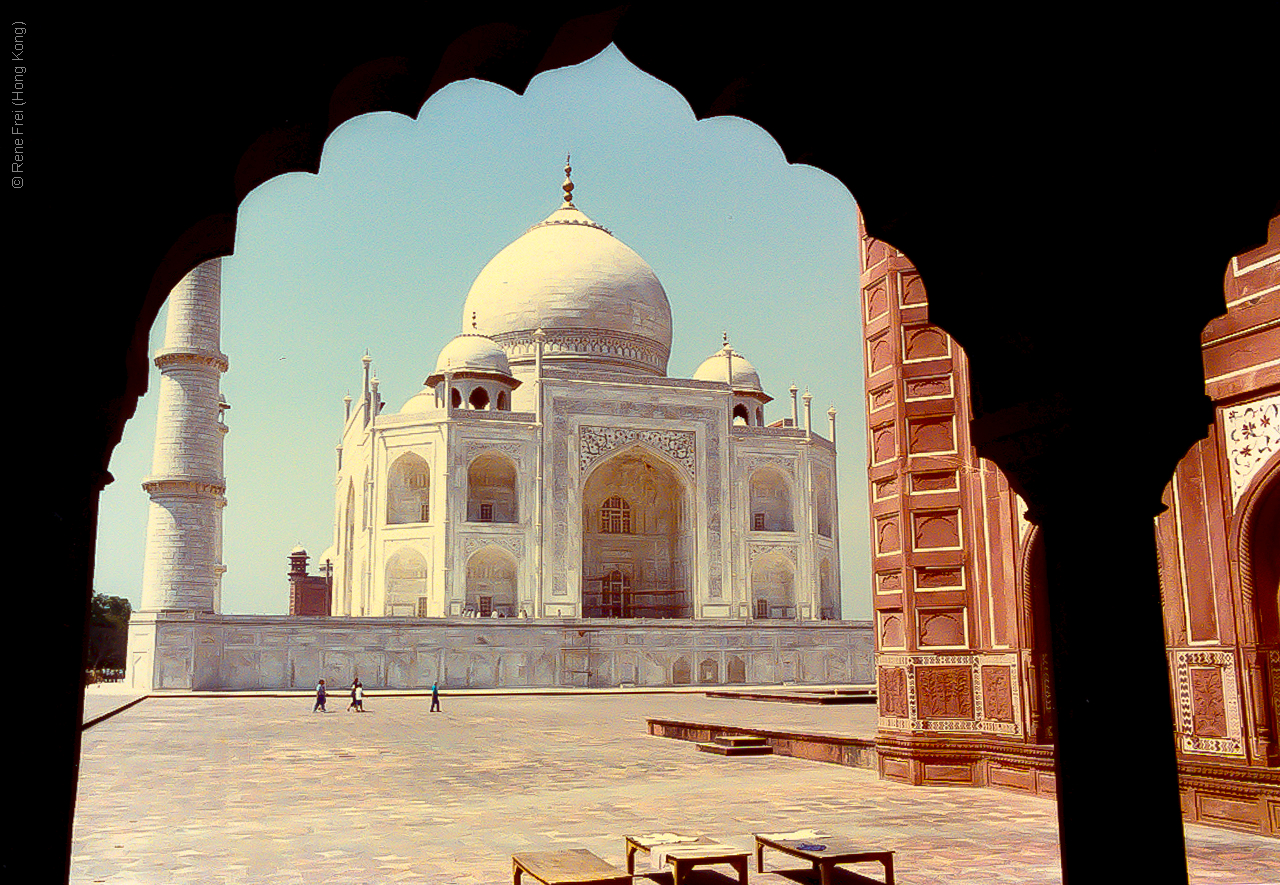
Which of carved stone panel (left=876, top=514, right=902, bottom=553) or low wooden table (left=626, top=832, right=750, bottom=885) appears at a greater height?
carved stone panel (left=876, top=514, right=902, bottom=553)

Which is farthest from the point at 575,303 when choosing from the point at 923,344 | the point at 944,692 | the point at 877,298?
the point at 944,692

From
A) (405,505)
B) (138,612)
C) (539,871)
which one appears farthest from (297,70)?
(405,505)

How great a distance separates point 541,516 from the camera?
33.5 m

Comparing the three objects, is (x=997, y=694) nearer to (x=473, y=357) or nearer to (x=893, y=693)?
(x=893, y=693)

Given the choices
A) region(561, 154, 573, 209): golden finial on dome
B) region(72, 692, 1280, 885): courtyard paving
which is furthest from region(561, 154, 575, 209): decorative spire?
region(72, 692, 1280, 885): courtyard paving

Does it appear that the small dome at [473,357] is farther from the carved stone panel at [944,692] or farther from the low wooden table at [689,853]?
the low wooden table at [689,853]

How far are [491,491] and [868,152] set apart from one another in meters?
34.0

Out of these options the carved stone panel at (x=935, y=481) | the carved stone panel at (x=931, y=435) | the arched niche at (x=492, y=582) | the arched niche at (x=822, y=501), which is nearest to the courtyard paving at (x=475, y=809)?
the carved stone panel at (x=935, y=481)

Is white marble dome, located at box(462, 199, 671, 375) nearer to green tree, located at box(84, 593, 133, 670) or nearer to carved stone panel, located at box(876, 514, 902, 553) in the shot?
green tree, located at box(84, 593, 133, 670)

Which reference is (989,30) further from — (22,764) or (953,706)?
(953,706)

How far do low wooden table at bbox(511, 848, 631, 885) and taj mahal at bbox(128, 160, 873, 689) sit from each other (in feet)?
74.7

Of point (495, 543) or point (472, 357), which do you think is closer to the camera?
point (495, 543)

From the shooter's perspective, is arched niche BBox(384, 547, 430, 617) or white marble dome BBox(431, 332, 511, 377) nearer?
arched niche BBox(384, 547, 430, 617)

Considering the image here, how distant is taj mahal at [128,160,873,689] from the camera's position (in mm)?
26562
